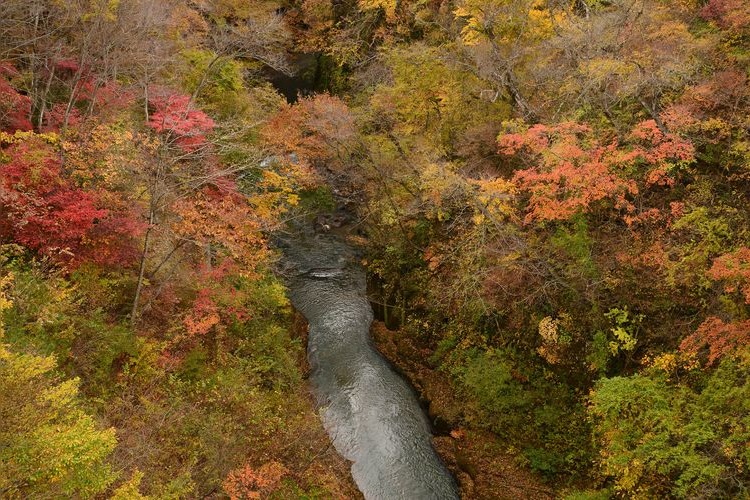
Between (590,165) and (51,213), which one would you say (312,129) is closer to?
(51,213)

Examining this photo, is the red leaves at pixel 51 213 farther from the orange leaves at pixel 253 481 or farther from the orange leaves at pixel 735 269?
the orange leaves at pixel 735 269

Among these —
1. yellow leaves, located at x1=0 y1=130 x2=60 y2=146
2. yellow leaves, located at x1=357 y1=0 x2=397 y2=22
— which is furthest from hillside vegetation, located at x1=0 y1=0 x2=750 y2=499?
yellow leaves, located at x1=357 y1=0 x2=397 y2=22

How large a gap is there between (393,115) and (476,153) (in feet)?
12.0

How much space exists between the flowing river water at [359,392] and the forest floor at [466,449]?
33cm

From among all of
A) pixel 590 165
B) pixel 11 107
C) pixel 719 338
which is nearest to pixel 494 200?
pixel 590 165

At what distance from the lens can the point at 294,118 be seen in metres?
19.4

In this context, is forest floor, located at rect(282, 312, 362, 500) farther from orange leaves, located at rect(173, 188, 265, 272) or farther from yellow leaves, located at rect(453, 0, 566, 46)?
yellow leaves, located at rect(453, 0, 566, 46)

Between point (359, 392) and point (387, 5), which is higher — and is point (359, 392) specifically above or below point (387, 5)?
below

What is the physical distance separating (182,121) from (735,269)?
1245 cm

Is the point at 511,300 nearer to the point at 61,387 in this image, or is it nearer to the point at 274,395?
the point at 274,395

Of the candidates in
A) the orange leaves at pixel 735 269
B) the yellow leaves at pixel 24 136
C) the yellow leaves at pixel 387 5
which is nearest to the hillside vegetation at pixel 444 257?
the orange leaves at pixel 735 269

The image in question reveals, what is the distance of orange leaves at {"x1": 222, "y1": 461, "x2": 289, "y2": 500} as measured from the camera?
977 cm

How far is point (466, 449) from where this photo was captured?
13.3m

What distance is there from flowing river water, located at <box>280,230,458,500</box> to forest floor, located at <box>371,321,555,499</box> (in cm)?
33
